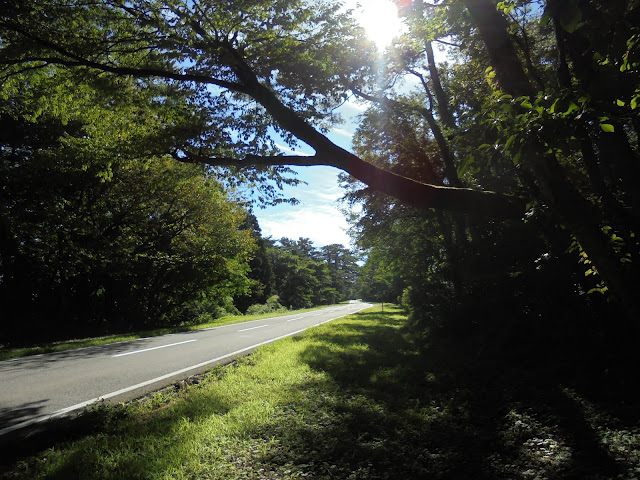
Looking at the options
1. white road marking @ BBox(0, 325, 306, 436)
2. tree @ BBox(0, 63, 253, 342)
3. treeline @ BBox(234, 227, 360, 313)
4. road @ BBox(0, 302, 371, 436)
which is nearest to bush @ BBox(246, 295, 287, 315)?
treeline @ BBox(234, 227, 360, 313)

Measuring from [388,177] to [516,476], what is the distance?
12.3 ft

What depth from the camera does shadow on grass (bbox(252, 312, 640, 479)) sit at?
2930 millimetres

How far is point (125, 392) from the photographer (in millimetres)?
5598

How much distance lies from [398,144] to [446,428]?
9.87 m

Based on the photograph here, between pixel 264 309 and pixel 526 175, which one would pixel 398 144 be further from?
pixel 264 309

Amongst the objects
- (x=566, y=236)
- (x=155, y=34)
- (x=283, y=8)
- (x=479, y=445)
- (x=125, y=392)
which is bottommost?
(x=479, y=445)

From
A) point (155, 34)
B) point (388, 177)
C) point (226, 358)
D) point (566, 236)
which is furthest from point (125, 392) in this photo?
point (566, 236)

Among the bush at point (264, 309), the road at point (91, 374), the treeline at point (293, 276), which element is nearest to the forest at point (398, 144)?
the road at point (91, 374)

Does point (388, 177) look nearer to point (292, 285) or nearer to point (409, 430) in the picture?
point (409, 430)

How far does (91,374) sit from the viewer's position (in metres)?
6.67

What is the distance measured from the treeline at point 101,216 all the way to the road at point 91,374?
14.2 feet

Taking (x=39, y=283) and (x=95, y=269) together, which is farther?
(x=95, y=269)

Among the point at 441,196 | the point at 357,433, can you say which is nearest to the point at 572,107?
the point at 441,196

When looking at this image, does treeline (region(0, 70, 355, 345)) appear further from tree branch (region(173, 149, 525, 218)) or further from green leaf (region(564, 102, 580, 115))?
green leaf (region(564, 102, 580, 115))
